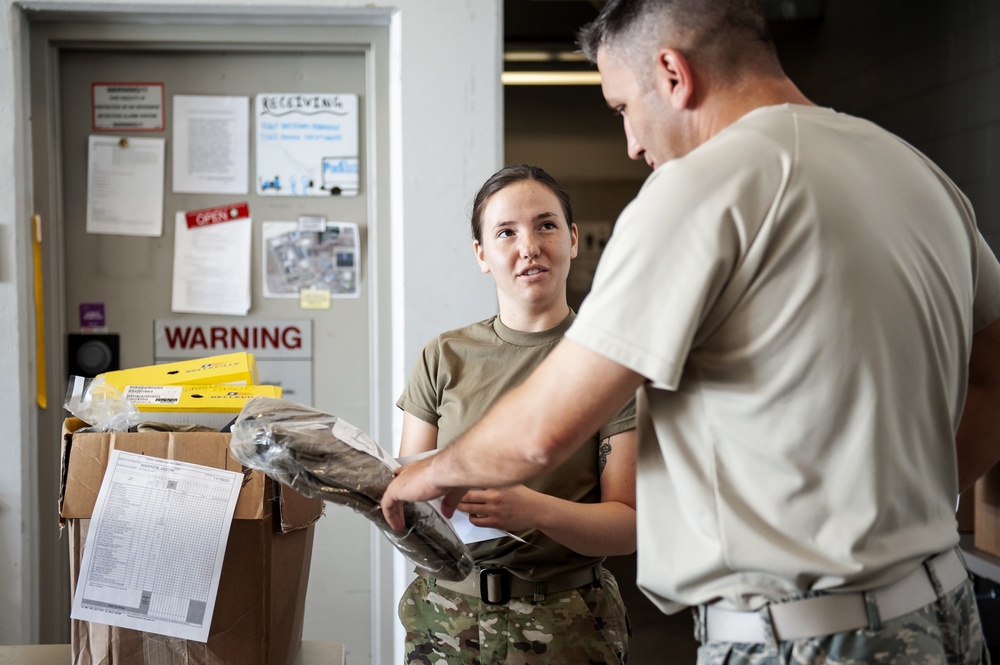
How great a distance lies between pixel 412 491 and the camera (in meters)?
1.15

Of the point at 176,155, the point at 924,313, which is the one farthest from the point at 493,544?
the point at 176,155

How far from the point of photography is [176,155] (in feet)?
8.76

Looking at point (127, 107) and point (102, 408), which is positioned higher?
point (127, 107)

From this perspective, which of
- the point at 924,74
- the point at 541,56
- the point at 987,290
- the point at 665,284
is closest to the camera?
the point at 665,284

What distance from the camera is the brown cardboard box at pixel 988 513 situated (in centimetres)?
213

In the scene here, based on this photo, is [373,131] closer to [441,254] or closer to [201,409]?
[441,254]

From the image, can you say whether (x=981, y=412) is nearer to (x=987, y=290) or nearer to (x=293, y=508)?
(x=987, y=290)

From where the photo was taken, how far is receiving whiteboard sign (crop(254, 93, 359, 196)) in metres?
2.69

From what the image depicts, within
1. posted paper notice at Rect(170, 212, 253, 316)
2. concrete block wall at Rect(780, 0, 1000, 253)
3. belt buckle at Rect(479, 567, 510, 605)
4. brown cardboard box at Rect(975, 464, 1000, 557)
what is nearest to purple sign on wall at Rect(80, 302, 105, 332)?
posted paper notice at Rect(170, 212, 253, 316)

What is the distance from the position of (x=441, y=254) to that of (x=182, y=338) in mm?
836

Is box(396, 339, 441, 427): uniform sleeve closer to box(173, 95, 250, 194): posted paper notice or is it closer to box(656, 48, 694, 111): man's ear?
box(656, 48, 694, 111): man's ear

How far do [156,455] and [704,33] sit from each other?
955mm

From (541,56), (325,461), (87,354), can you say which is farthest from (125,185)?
(325,461)

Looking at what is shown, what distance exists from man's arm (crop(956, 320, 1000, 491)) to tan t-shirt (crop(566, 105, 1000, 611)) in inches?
11.6
